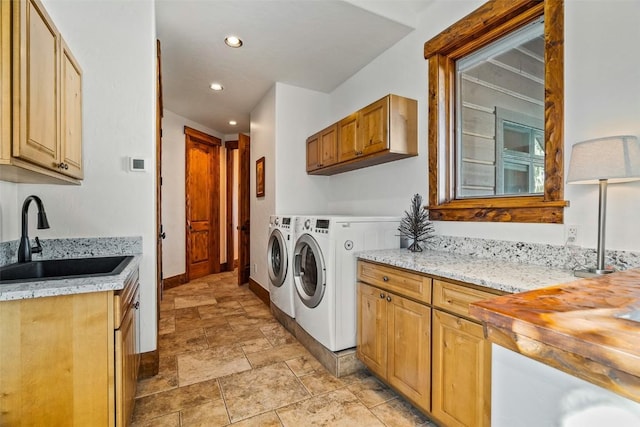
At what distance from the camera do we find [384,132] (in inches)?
95.0

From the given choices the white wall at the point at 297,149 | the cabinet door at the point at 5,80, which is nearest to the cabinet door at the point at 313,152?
the white wall at the point at 297,149

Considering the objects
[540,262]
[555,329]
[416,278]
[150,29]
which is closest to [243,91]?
[150,29]

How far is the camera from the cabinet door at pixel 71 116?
5.24ft

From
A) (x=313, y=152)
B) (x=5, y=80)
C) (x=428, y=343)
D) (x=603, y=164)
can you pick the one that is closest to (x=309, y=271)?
(x=428, y=343)

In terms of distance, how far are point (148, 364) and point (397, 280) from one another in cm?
179

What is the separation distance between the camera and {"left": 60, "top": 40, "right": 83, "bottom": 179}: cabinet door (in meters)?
1.60

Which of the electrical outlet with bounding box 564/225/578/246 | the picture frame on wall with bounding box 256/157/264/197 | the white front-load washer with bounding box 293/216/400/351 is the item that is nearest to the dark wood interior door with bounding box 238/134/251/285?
the picture frame on wall with bounding box 256/157/264/197

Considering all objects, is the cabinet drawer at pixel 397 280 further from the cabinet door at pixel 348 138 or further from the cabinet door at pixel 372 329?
the cabinet door at pixel 348 138

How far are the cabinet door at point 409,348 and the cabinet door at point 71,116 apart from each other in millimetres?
1982

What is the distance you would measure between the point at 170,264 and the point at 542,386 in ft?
15.8

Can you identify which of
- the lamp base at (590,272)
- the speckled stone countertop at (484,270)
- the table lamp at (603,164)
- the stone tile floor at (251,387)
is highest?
the table lamp at (603,164)

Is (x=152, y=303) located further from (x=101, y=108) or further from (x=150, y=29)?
(x=150, y=29)

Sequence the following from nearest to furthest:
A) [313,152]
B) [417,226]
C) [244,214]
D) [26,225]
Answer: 1. [26,225]
2. [417,226]
3. [313,152]
4. [244,214]

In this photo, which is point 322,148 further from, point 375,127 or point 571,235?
point 571,235
